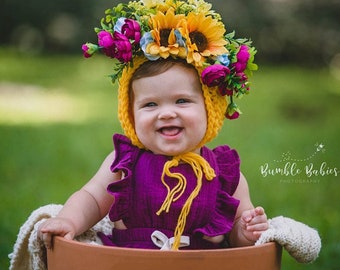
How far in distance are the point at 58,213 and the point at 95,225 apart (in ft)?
0.59

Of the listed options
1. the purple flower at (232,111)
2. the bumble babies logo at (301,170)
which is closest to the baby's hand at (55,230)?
the purple flower at (232,111)

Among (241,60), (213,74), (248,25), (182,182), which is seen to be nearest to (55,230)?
(182,182)

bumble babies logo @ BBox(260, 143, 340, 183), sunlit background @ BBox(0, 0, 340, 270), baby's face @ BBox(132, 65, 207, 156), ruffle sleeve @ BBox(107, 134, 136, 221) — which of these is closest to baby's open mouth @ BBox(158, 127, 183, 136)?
baby's face @ BBox(132, 65, 207, 156)

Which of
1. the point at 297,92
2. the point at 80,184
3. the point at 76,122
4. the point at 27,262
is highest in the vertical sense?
the point at 297,92

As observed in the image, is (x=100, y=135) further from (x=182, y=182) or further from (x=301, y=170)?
(x=182, y=182)

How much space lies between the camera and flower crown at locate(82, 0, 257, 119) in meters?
2.04

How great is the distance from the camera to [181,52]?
2.04 metres

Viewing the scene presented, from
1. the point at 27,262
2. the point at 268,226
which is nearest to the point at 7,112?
the point at 27,262

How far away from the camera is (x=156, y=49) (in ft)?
6.64

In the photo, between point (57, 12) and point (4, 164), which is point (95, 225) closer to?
point (4, 164)

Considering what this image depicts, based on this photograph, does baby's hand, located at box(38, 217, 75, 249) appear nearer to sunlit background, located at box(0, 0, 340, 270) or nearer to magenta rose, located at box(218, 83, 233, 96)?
magenta rose, located at box(218, 83, 233, 96)

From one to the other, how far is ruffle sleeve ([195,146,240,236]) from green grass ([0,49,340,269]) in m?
0.82

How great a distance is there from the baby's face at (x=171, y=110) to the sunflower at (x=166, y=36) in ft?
0.18

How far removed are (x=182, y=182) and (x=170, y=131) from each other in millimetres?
153
